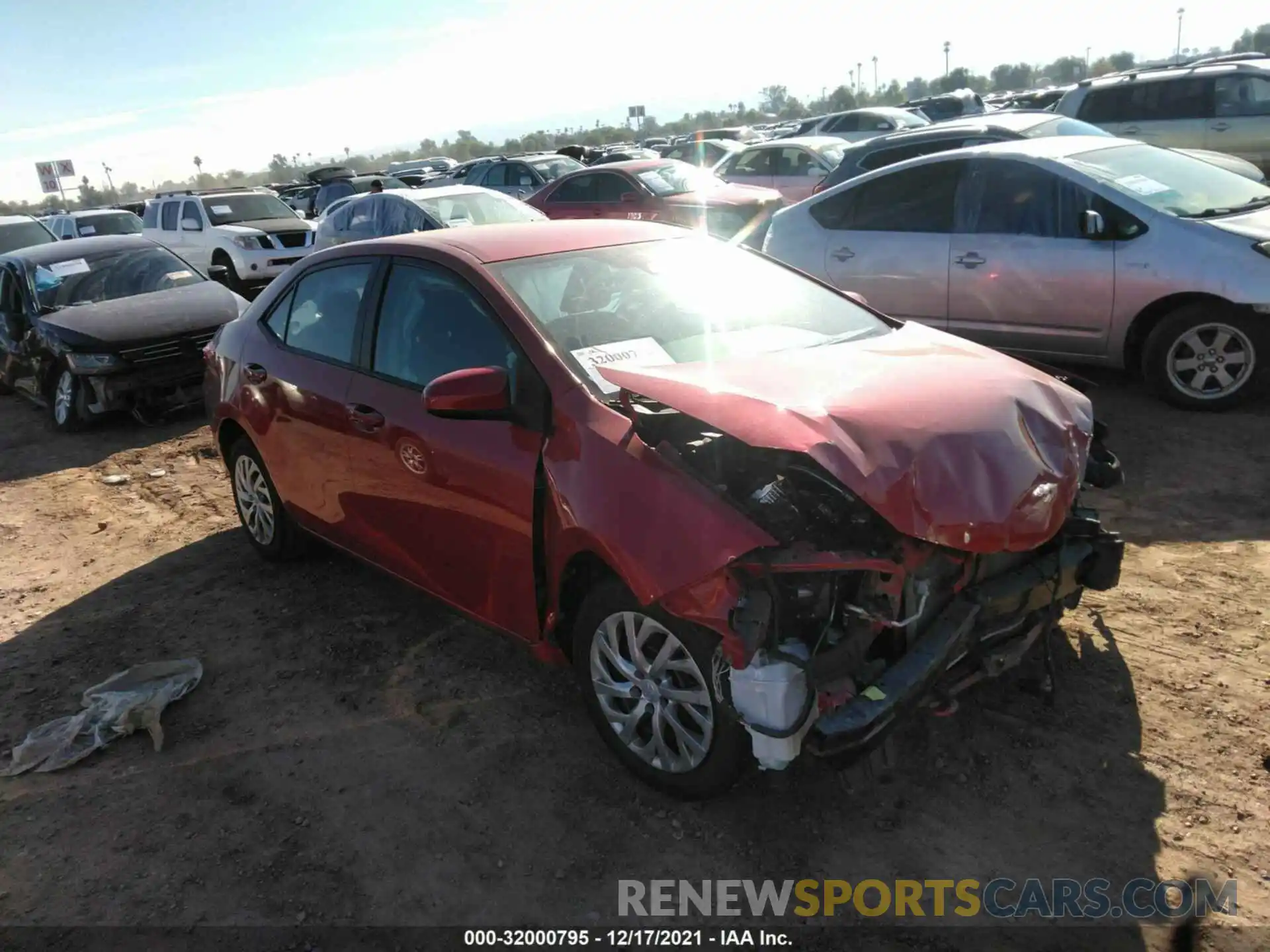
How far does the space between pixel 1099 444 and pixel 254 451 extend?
4069mm

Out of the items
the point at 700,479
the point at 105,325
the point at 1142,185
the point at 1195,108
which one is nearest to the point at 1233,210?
the point at 1142,185

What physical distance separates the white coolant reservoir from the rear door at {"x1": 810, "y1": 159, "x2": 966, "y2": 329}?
510 centimetres

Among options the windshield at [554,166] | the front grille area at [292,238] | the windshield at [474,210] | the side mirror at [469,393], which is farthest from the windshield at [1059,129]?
the front grille area at [292,238]

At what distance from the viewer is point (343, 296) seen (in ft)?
14.3

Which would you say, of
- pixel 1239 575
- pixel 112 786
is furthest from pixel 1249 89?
pixel 112 786

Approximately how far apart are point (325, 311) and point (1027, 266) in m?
4.66

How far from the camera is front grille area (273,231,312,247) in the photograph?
15164 mm

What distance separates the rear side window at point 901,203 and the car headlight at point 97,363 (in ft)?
19.7

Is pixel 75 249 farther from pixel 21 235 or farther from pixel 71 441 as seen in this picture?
pixel 21 235

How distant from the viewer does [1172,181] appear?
6.53m

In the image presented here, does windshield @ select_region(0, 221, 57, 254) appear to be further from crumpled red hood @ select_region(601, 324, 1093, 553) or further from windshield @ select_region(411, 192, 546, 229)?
crumpled red hood @ select_region(601, 324, 1093, 553)

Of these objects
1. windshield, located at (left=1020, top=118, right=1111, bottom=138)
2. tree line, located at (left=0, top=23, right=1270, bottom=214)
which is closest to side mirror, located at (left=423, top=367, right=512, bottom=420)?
windshield, located at (left=1020, top=118, right=1111, bottom=138)

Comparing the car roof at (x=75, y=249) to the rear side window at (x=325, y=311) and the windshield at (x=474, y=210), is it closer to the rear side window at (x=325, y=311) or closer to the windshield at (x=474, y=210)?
the windshield at (x=474, y=210)

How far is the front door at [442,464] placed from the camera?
11.1ft
